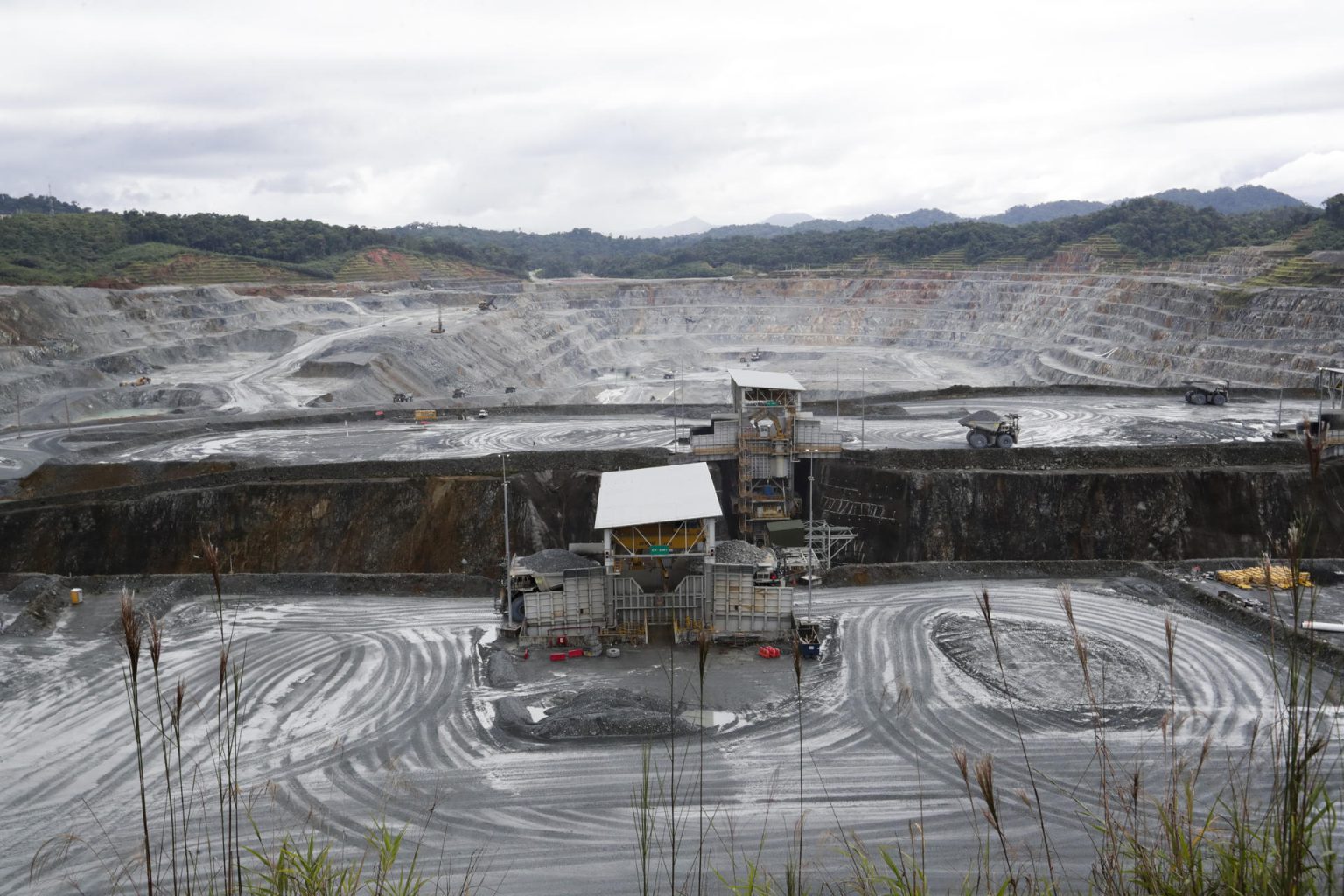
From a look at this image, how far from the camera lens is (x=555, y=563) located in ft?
75.5

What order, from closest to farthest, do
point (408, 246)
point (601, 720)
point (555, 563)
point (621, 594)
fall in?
point (601, 720) < point (621, 594) < point (555, 563) < point (408, 246)

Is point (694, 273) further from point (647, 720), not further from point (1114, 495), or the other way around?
point (647, 720)

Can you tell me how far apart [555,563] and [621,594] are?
70.3 inches

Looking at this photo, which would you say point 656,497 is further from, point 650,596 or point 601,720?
point 601,720

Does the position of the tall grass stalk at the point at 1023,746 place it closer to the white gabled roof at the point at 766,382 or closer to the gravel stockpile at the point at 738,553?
the gravel stockpile at the point at 738,553

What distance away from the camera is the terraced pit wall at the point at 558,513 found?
1314 inches

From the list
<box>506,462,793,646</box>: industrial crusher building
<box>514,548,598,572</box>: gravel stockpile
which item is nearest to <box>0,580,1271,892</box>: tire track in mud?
<box>506,462,793,646</box>: industrial crusher building

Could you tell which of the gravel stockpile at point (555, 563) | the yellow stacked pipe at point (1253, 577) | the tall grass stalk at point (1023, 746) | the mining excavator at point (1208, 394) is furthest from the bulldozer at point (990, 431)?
the tall grass stalk at point (1023, 746)

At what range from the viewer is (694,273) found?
472ft

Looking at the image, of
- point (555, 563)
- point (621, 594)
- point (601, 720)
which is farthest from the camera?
point (555, 563)

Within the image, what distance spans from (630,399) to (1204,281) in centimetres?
4651

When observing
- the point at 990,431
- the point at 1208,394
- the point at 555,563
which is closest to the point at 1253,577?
the point at 990,431

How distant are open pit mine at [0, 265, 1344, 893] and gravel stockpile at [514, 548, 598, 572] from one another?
0.12 meters

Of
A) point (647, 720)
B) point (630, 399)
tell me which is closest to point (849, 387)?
point (630, 399)
